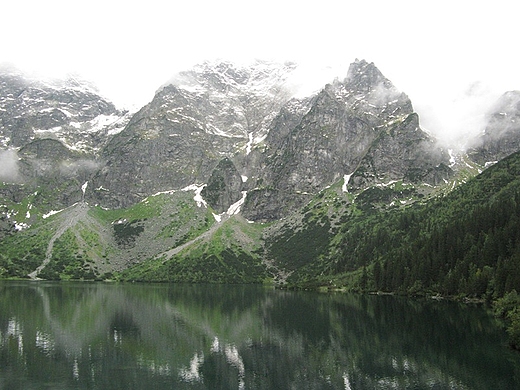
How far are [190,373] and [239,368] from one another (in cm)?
650

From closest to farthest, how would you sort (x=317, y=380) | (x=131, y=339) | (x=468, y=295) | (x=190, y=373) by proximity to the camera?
1. (x=317, y=380)
2. (x=190, y=373)
3. (x=131, y=339)
4. (x=468, y=295)

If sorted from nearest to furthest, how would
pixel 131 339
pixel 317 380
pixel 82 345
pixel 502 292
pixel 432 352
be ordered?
1. pixel 317 380
2. pixel 432 352
3. pixel 82 345
4. pixel 131 339
5. pixel 502 292

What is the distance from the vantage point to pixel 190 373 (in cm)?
5834

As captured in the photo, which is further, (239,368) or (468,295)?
(468,295)

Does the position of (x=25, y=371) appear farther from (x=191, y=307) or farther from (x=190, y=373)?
(x=191, y=307)

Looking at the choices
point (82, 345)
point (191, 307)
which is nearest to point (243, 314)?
point (191, 307)

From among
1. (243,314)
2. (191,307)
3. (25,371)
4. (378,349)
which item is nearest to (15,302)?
(191,307)

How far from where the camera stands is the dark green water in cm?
5356

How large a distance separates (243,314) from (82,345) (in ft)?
165

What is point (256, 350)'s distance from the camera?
239ft

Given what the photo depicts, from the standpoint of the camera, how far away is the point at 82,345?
7500cm

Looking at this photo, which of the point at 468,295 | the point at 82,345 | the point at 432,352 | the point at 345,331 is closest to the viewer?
the point at 432,352

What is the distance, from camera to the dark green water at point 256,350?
53.6 m

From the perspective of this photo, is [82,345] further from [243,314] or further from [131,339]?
[243,314]
